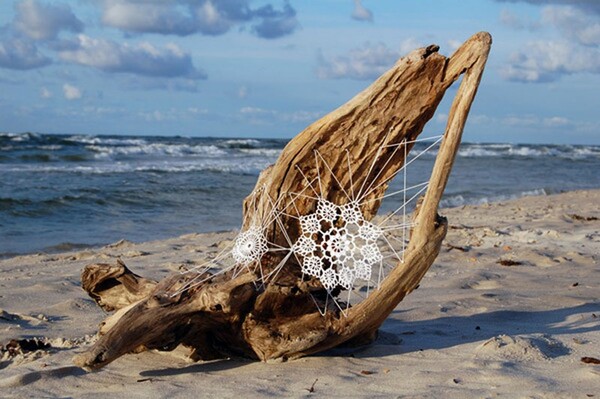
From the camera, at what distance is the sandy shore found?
12.3 ft

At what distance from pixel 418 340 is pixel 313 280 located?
88cm

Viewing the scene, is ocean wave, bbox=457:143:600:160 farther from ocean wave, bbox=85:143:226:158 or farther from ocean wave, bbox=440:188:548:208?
ocean wave, bbox=440:188:548:208

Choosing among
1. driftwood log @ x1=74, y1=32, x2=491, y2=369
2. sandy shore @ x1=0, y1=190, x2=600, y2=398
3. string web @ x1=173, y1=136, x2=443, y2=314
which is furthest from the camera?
string web @ x1=173, y1=136, x2=443, y2=314

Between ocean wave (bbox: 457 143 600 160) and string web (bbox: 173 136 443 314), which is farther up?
ocean wave (bbox: 457 143 600 160)

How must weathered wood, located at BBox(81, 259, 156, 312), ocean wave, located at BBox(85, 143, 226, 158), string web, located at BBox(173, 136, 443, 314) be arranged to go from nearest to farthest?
1. string web, located at BBox(173, 136, 443, 314)
2. weathered wood, located at BBox(81, 259, 156, 312)
3. ocean wave, located at BBox(85, 143, 226, 158)

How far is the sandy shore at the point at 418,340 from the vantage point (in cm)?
375

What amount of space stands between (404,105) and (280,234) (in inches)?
40.7

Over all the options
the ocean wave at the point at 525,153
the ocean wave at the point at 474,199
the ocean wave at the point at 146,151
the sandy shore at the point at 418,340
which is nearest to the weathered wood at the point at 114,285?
the sandy shore at the point at 418,340

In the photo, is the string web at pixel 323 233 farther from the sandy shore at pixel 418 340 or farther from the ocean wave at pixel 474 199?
the ocean wave at pixel 474 199

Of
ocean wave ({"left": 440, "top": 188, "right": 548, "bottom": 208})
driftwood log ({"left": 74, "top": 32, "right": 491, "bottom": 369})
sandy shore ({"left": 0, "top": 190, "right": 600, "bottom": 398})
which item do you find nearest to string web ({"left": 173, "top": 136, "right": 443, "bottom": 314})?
driftwood log ({"left": 74, "top": 32, "right": 491, "bottom": 369})

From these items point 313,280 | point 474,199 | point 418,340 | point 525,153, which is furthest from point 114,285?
point 525,153

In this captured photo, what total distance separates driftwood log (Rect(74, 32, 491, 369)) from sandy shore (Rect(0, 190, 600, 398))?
0.57 feet

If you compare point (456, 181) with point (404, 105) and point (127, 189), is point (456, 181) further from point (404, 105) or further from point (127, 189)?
point (404, 105)

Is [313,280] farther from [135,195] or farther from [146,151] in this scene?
[146,151]
